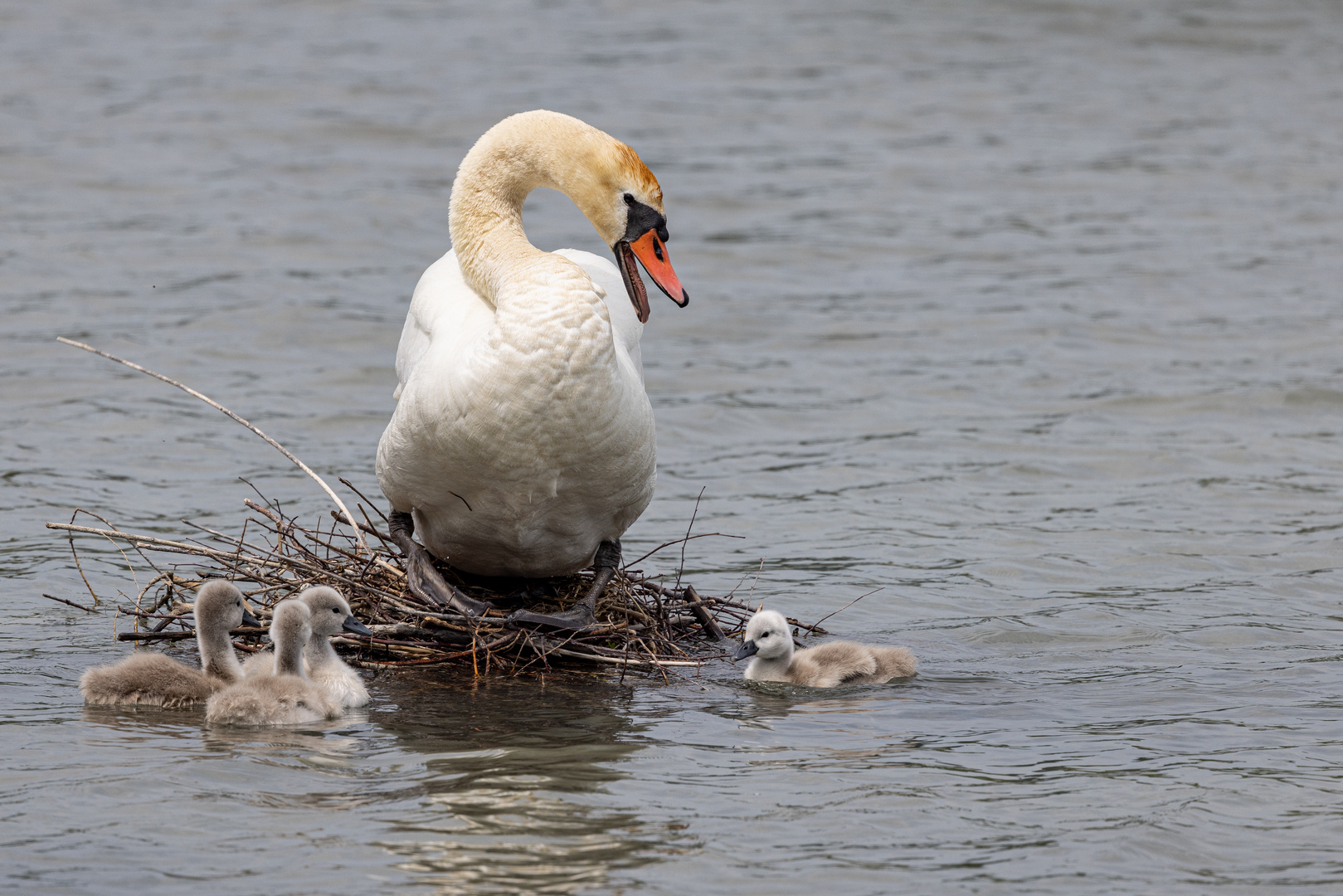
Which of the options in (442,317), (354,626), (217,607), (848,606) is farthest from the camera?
(848,606)

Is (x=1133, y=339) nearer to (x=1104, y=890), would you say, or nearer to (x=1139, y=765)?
(x=1139, y=765)

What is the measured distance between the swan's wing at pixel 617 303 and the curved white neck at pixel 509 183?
0.85 ft

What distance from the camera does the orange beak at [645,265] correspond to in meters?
7.23

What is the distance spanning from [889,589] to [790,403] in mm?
4845

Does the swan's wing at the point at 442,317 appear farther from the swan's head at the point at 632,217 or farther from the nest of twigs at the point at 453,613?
the nest of twigs at the point at 453,613

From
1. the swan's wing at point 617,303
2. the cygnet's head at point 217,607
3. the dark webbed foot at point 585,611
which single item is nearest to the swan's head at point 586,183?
the swan's wing at point 617,303

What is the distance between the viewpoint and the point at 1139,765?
6266 mm

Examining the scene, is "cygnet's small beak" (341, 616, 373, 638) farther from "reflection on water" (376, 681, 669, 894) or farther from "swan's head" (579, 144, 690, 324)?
"swan's head" (579, 144, 690, 324)

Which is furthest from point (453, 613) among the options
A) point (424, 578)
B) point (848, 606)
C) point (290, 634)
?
point (848, 606)

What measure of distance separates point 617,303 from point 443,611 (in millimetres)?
1521

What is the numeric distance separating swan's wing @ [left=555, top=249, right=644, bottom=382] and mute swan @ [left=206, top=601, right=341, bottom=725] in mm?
1751

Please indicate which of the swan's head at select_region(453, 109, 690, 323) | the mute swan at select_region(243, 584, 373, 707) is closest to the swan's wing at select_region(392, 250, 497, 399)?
the swan's head at select_region(453, 109, 690, 323)

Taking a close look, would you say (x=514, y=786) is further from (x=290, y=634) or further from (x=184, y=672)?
(x=184, y=672)

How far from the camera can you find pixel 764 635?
7098 millimetres
